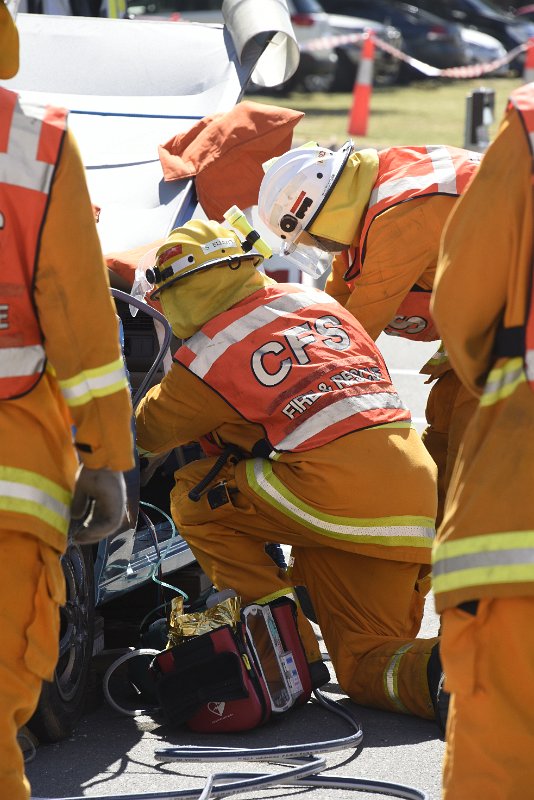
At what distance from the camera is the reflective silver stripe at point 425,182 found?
497cm

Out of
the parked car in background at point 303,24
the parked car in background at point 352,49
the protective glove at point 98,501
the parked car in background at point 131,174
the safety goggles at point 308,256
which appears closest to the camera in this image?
the protective glove at point 98,501

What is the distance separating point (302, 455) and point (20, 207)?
5.72 feet

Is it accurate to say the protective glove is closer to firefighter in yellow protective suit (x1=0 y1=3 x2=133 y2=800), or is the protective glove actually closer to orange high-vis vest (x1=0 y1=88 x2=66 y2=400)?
firefighter in yellow protective suit (x1=0 y1=3 x2=133 y2=800)

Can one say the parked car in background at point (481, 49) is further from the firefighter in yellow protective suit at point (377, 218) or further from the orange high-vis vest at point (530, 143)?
the orange high-vis vest at point (530, 143)

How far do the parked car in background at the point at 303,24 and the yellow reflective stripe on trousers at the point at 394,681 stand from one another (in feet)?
52.3

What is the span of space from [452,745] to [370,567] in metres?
1.84

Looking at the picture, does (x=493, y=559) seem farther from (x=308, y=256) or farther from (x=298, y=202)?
(x=308, y=256)

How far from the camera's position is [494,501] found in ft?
8.96

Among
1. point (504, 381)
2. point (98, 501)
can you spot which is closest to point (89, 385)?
point (98, 501)

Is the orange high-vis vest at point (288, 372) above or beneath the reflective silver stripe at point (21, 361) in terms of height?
beneath

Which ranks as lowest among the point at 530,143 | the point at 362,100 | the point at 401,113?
the point at 401,113

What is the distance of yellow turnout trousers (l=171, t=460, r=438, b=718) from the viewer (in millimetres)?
4516

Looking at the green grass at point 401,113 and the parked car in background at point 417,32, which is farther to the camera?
the parked car in background at point 417,32

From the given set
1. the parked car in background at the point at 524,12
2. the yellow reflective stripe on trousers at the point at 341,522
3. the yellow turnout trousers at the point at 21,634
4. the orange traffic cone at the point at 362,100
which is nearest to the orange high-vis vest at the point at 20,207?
the yellow turnout trousers at the point at 21,634
